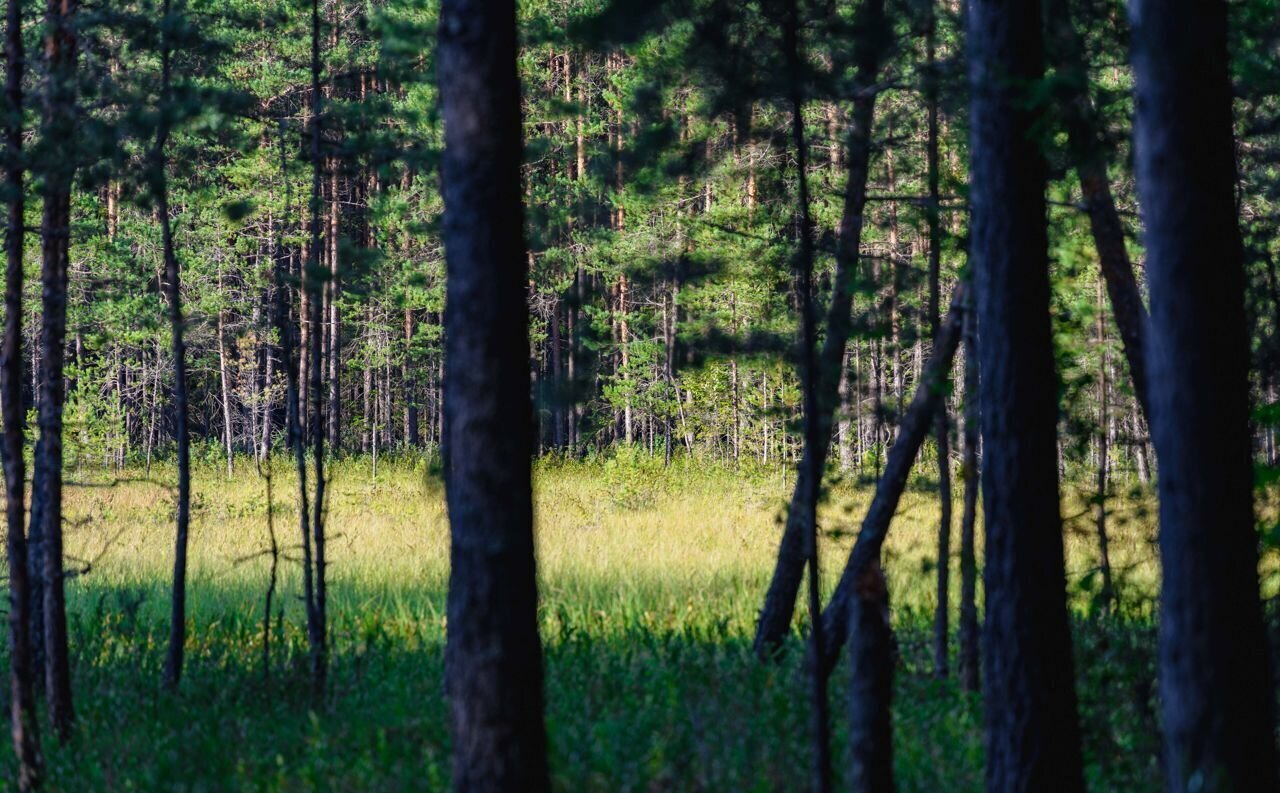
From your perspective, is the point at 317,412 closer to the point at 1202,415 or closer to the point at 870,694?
the point at 870,694

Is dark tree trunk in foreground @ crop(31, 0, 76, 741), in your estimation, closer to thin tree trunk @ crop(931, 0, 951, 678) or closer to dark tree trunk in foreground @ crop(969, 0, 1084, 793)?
thin tree trunk @ crop(931, 0, 951, 678)

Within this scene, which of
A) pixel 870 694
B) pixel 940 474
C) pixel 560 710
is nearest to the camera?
pixel 870 694

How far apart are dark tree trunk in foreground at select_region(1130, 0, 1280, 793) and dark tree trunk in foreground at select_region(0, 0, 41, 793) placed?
240 inches

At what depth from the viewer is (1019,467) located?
5.94 m

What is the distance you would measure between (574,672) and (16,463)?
12.7 ft

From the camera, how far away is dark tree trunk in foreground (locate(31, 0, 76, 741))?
898cm

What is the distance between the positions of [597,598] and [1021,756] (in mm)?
7243

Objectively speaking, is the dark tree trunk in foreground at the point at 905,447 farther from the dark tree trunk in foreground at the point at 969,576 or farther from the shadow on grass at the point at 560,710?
the shadow on grass at the point at 560,710

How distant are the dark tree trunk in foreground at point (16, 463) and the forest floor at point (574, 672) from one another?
0.40 m

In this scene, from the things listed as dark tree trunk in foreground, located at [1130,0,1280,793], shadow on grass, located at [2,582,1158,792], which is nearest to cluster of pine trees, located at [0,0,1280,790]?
dark tree trunk in foreground, located at [1130,0,1280,793]

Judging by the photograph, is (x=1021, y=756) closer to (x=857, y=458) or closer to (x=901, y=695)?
(x=901, y=695)

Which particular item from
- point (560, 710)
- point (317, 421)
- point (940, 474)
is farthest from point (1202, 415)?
point (317, 421)

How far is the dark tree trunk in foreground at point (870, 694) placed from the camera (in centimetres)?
542

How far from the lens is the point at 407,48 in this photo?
31.0 feet
